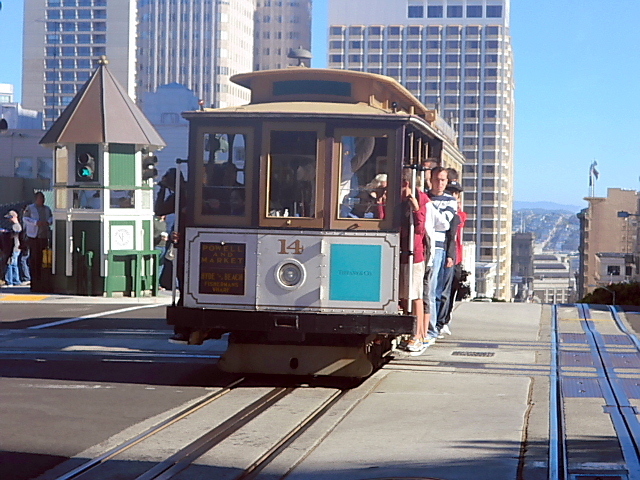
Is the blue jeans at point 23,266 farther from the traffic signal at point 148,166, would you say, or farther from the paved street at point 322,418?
the paved street at point 322,418

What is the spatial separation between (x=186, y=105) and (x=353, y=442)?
278 ft

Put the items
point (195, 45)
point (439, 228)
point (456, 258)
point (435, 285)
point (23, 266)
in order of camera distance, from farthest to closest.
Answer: point (195, 45) → point (23, 266) → point (456, 258) → point (439, 228) → point (435, 285)

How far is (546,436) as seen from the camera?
806 cm

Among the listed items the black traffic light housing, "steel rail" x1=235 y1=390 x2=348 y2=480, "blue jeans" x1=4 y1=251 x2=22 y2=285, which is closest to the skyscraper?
"blue jeans" x1=4 y1=251 x2=22 y2=285

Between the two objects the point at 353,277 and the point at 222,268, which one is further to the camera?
the point at 222,268

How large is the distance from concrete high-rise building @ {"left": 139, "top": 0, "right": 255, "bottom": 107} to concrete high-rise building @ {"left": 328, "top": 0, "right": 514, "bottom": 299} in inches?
853

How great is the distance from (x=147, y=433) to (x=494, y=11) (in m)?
172

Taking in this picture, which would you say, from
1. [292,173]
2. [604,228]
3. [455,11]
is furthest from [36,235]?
[455,11]

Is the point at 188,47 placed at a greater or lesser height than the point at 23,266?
greater

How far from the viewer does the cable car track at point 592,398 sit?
7105mm

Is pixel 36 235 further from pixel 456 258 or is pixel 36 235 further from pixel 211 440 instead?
pixel 211 440

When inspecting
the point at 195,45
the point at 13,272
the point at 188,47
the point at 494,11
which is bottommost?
the point at 13,272

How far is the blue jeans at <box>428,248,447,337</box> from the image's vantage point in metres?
12.2

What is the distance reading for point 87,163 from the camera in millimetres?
20203
